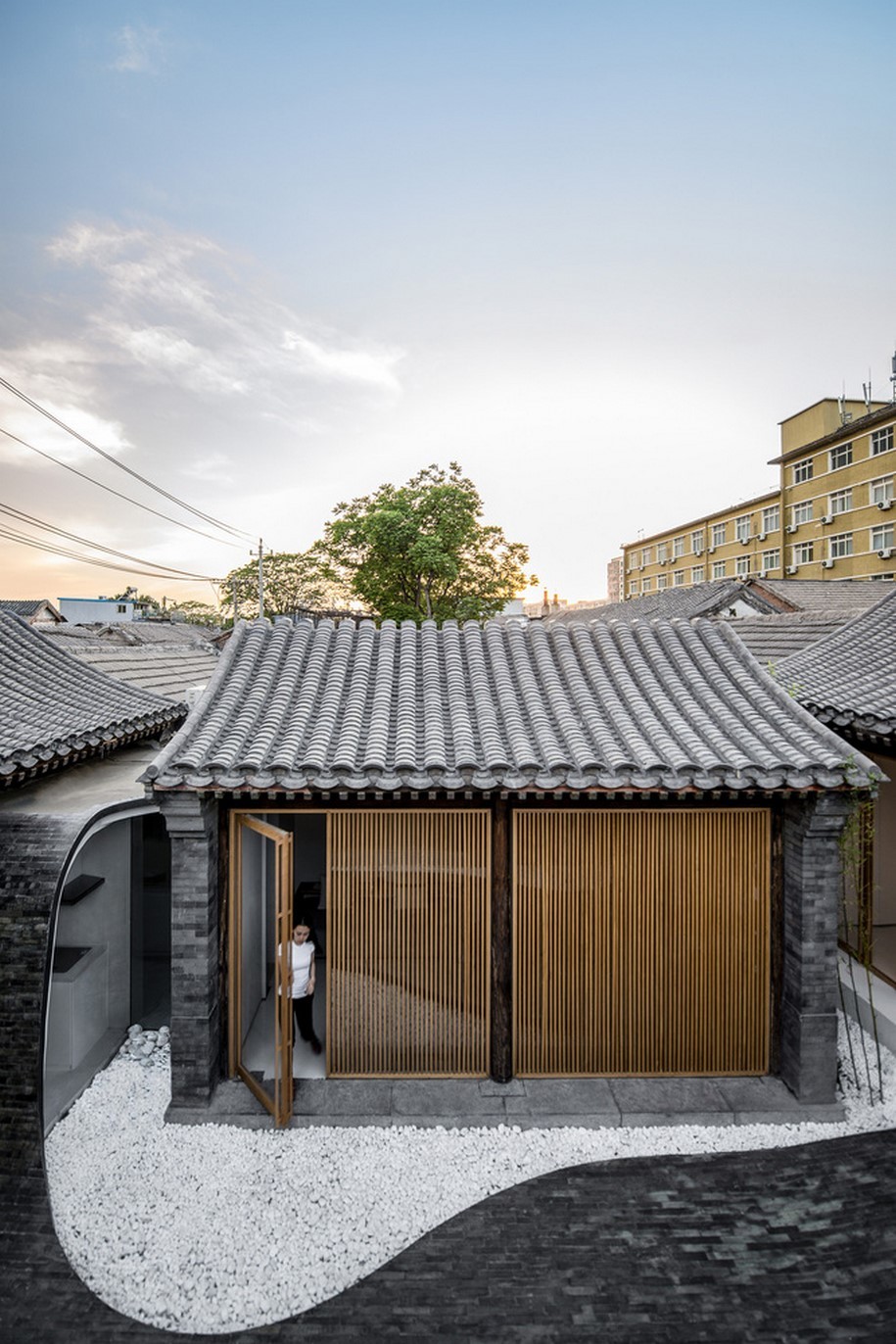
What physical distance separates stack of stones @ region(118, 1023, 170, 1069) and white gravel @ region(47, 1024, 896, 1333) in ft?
1.37

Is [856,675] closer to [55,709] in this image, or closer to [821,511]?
[55,709]

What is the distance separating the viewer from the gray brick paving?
3.99 metres

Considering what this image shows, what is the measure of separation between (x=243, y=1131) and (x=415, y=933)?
1.98m

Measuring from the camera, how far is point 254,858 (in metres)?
7.74

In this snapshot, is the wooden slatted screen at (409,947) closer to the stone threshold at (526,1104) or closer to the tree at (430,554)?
the stone threshold at (526,1104)

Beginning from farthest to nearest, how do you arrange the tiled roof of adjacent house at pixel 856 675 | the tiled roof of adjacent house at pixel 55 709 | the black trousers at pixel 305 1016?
the tiled roof of adjacent house at pixel 856 675 → the black trousers at pixel 305 1016 → the tiled roof of adjacent house at pixel 55 709

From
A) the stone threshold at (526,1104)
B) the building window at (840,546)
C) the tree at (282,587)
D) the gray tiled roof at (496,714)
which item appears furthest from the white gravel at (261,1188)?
the building window at (840,546)

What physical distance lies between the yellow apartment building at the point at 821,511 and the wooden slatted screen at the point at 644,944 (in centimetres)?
3069

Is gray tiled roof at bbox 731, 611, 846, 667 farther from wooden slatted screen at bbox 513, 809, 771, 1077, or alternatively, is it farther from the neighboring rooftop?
the neighboring rooftop

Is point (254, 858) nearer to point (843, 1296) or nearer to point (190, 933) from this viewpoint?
point (190, 933)

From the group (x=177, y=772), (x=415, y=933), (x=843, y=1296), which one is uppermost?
(x=177, y=772)

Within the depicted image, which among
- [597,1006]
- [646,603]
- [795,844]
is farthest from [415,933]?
[646,603]

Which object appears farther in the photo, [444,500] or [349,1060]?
[444,500]

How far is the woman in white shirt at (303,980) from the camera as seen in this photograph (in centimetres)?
639
